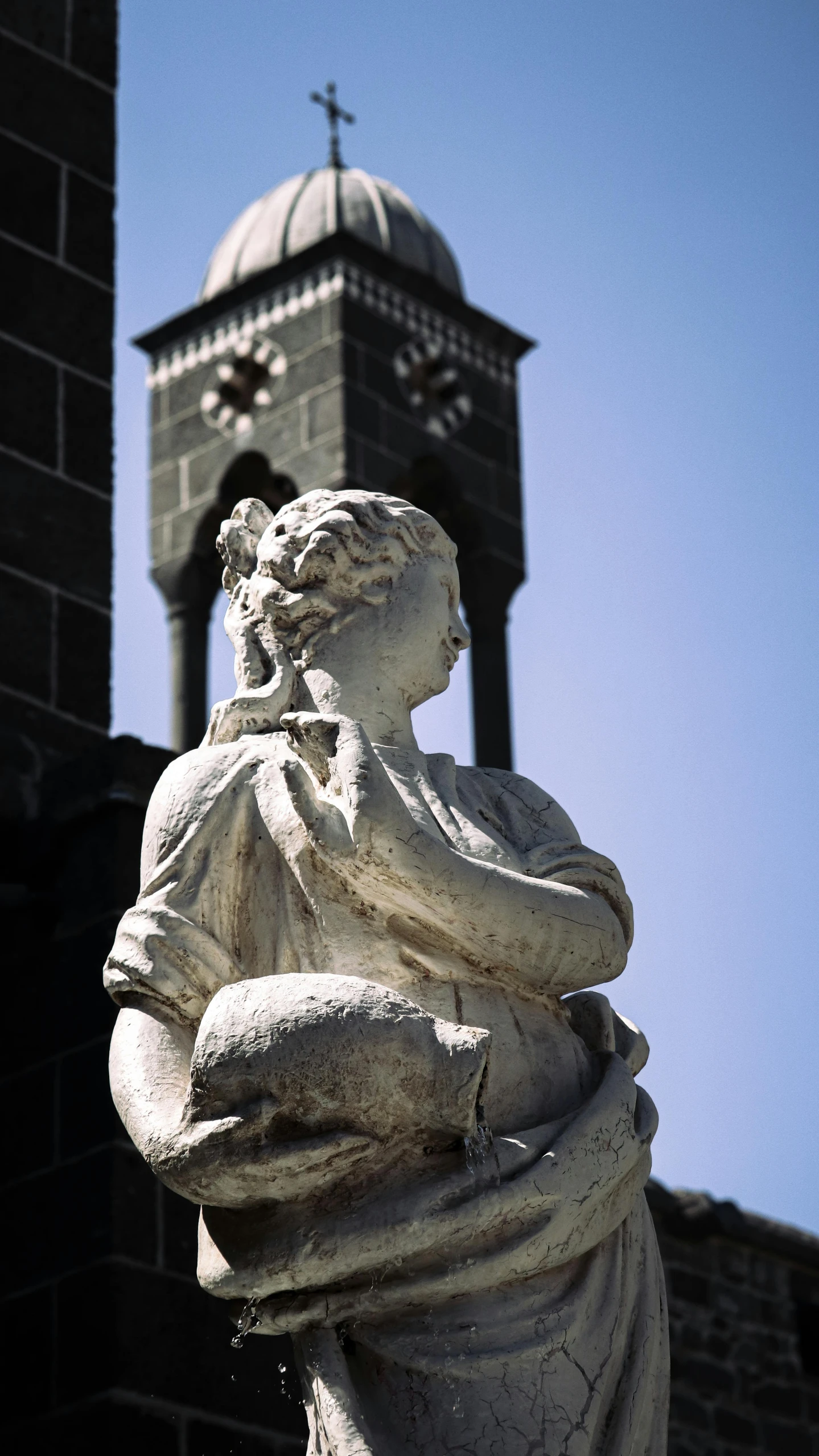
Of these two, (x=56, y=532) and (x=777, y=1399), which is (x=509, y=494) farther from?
(x=56, y=532)

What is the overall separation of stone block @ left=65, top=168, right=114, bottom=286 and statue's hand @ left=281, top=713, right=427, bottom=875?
4.34 metres

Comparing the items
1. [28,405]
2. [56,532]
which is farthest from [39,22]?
[56,532]

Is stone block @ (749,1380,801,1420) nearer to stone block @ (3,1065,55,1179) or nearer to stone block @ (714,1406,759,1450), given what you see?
stone block @ (714,1406,759,1450)

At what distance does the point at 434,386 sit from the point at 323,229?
134cm

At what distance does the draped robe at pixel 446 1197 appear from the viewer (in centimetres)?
317

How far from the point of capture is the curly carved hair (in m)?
3.69

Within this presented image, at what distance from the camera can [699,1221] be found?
34.9 feet

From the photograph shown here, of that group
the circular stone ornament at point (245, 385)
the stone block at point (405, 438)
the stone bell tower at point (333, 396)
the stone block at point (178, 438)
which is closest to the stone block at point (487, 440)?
the stone bell tower at point (333, 396)

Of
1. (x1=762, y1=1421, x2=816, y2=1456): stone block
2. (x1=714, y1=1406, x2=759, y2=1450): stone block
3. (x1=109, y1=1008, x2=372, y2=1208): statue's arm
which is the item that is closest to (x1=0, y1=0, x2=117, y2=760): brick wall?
(x1=109, y1=1008, x2=372, y2=1208): statue's arm

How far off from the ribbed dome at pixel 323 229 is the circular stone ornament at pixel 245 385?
61cm

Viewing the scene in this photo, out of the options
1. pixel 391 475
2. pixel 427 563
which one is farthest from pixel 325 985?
pixel 391 475

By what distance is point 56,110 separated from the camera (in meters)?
7.59

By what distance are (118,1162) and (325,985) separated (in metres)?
2.66

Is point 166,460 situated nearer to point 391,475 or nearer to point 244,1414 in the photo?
point 391,475
